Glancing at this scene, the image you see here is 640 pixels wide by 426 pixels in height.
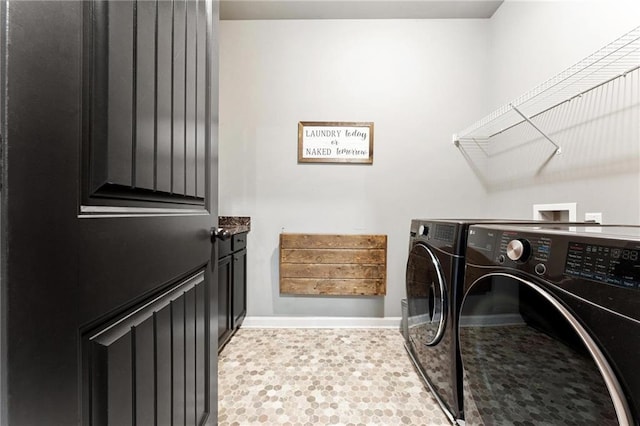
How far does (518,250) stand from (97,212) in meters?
1.01

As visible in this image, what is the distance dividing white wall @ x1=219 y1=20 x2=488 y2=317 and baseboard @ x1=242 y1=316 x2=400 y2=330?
6cm

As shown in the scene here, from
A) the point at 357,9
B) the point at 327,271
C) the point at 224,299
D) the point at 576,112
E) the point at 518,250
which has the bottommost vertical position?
the point at 224,299

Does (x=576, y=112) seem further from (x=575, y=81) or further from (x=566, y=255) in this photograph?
(x=566, y=255)

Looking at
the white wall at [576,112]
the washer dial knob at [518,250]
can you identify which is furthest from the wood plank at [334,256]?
the washer dial knob at [518,250]

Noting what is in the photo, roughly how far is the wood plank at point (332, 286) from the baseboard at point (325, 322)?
0.87ft

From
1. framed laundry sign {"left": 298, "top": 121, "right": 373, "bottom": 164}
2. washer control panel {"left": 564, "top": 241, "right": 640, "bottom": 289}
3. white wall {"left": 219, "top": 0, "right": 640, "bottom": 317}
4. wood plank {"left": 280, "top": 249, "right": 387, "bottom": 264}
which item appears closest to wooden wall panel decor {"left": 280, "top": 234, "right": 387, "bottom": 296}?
wood plank {"left": 280, "top": 249, "right": 387, "bottom": 264}

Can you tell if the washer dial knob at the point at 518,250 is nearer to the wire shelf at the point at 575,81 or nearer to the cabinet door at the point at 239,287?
the wire shelf at the point at 575,81

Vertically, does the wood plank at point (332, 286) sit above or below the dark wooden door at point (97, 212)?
below

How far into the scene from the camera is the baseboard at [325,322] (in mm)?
2156

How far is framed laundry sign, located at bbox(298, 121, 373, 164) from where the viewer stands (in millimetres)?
2159

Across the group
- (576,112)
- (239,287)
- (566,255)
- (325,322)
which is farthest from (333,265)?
(576,112)

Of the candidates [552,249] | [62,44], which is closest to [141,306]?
[62,44]

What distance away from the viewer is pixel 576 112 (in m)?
1.37

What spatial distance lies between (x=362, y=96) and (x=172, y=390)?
2.22 metres
